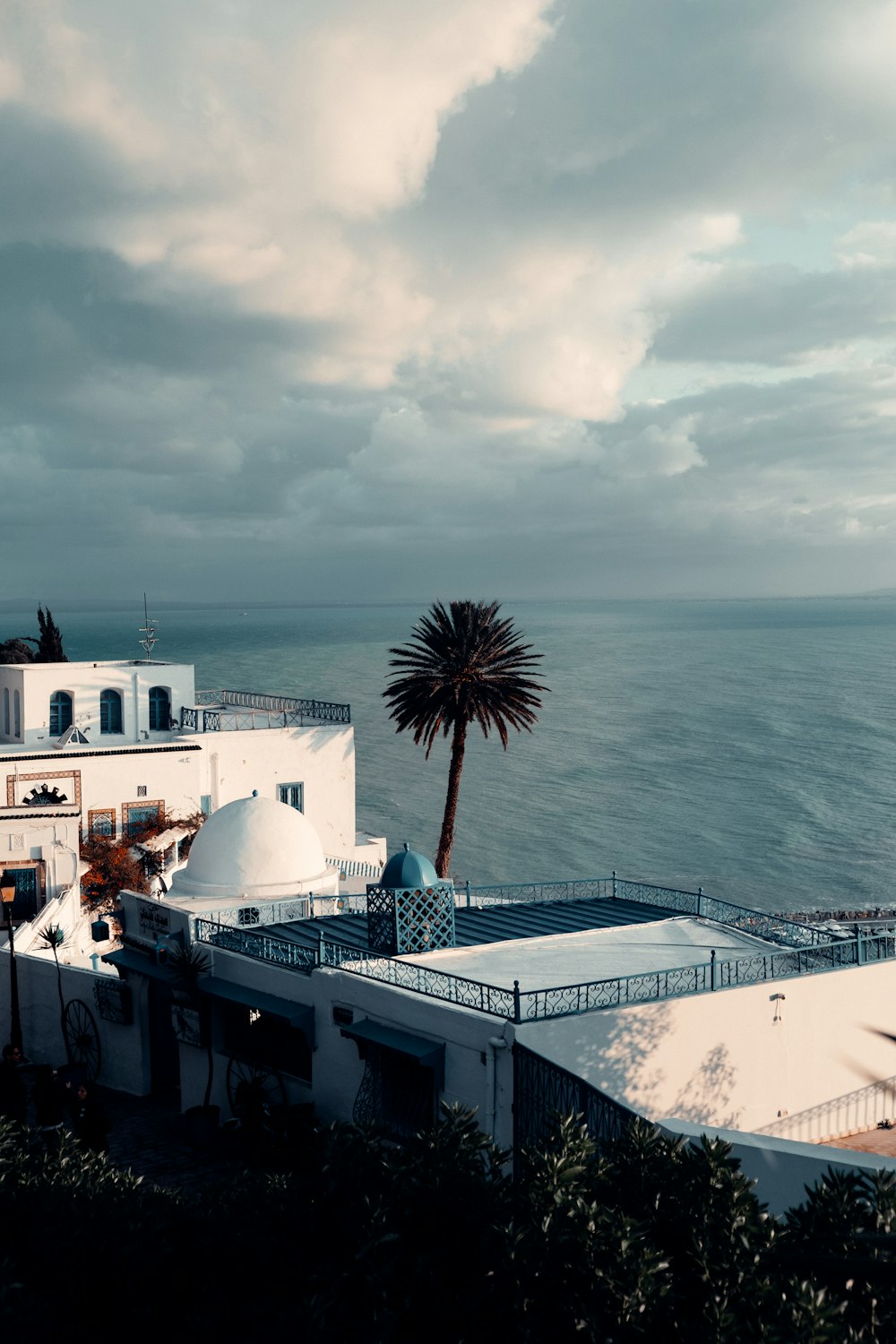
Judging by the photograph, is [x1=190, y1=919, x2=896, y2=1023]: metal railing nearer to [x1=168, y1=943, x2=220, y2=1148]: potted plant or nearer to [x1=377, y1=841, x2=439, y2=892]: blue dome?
[x1=168, y1=943, x2=220, y2=1148]: potted plant

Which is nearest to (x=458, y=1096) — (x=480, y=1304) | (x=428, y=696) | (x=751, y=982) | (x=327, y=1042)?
(x=327, y=1042)

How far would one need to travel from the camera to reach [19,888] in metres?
29.8

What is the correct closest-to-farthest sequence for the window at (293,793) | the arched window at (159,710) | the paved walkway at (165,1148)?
1. the paved walkway at (165,1148)
2. the window at (293,793)
3. the arched window at (159,710)

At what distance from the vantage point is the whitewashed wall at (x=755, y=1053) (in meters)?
14.9

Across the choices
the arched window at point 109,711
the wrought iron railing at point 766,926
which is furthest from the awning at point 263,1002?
the arched window at point 109,711

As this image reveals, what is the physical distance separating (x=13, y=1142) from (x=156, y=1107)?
10947 millimetres

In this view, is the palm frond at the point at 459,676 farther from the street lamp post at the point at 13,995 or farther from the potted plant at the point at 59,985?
the street lamp post at the point at 13,995

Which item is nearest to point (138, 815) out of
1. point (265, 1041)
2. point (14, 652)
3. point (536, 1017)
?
point (265, 1041)

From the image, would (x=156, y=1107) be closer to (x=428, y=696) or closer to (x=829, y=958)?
(x=829, y=958)

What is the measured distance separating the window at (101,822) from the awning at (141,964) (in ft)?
48.8

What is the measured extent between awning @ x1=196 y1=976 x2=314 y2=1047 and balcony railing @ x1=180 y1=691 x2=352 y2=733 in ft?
72.6

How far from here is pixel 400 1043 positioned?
15.4 meters

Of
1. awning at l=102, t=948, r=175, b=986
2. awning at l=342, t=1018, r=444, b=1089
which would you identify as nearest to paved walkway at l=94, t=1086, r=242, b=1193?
awning at l=102, t=948, r=175, b=986

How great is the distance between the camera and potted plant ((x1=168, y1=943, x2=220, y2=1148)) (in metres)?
18.5
